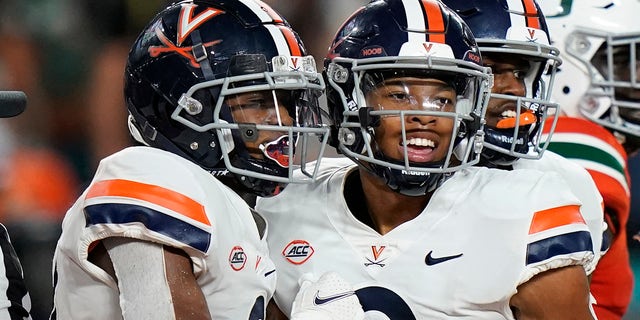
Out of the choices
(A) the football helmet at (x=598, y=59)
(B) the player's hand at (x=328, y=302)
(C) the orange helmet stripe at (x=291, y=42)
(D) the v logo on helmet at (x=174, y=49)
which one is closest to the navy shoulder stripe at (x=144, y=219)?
(B) the player's hand at (x=328, y=302)

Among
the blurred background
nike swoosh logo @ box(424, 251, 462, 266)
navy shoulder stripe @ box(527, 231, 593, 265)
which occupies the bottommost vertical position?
the blurred background

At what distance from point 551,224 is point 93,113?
1.98 meters

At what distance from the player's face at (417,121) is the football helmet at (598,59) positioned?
979 mm

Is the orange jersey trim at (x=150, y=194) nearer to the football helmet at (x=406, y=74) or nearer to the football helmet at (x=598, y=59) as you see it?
the football helmet at (x=406, y=74)

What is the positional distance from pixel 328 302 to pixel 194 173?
0.35m

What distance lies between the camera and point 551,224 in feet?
6.67

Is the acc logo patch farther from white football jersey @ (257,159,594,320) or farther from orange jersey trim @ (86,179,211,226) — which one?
white football jersey @ (257,159,594,320)

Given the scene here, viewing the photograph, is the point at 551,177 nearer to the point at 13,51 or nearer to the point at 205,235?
the point at 205,235

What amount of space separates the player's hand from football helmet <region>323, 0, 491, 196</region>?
0.28 metres

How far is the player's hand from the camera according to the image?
195cm

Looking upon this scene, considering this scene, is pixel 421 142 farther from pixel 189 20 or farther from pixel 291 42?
pixel 189 20

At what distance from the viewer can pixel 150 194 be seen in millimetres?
1790

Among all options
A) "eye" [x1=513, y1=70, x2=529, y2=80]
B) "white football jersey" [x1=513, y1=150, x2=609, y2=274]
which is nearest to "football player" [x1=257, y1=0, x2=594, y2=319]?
"eye" [x1=513, y1=70, x2=529, y2=80]

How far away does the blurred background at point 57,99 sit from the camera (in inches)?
132
